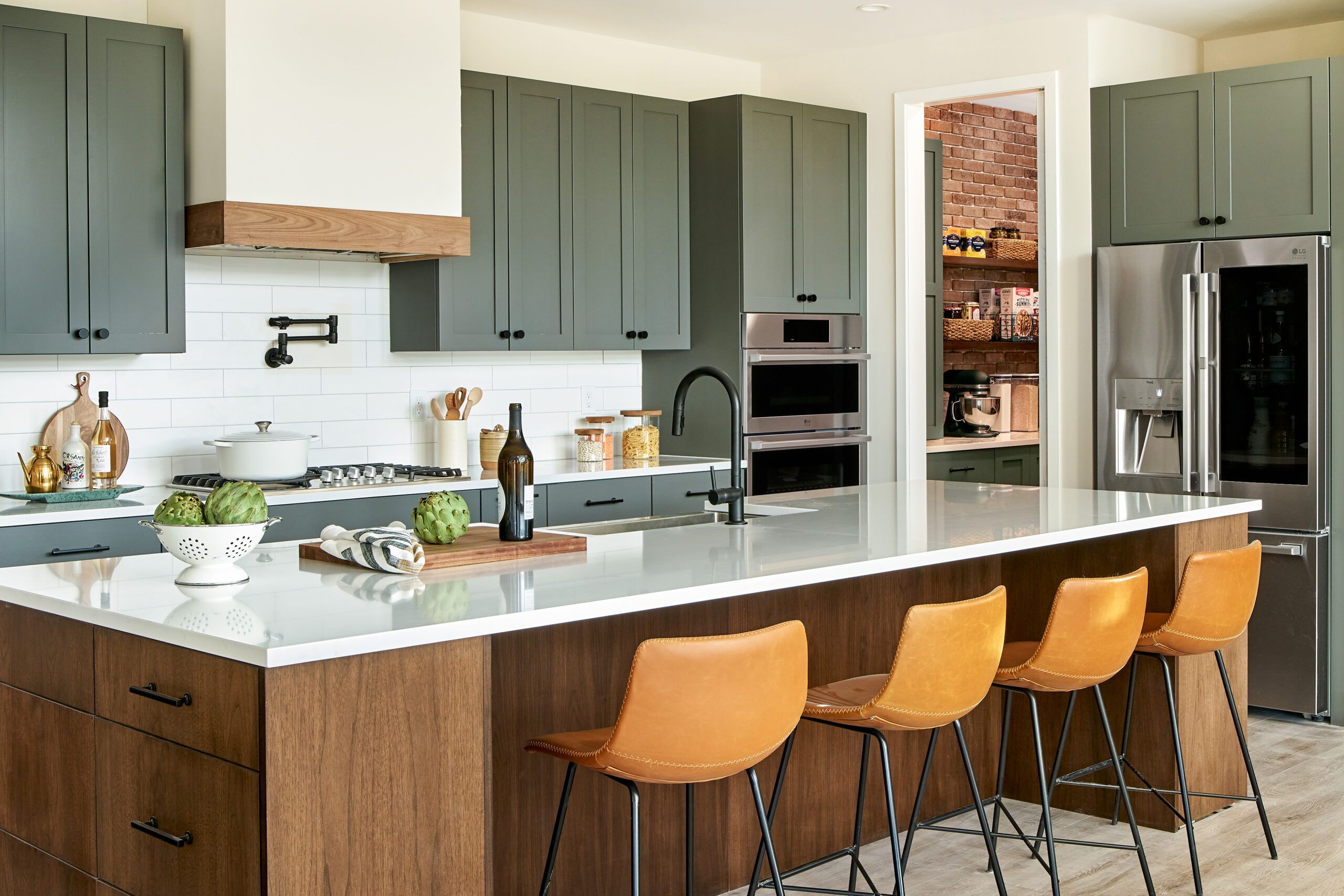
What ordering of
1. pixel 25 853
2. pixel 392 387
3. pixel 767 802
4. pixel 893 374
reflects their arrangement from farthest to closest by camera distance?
pixel 893 374
pixel 392 387
pixel 767 802
pixel 25 853

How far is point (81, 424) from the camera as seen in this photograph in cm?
448

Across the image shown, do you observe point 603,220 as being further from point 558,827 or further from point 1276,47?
point 558,827

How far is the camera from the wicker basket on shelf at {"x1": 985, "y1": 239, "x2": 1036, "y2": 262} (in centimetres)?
757

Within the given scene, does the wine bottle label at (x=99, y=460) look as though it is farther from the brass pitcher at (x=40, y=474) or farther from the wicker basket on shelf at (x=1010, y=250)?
the wicker basket on shelf at (x=1010, y=250)

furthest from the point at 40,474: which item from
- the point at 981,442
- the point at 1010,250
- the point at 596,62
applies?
the point at 1010,250

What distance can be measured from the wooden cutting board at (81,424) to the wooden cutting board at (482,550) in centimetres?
182

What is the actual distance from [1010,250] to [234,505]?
5.93 metres

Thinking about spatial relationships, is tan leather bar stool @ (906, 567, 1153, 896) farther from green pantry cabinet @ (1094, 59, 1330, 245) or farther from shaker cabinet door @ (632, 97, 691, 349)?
shaker cabinet door @ (632, 97, 691, 349)

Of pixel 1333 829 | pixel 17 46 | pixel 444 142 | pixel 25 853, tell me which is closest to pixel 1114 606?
pixel 1333 829

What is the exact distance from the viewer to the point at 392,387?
5.34 m

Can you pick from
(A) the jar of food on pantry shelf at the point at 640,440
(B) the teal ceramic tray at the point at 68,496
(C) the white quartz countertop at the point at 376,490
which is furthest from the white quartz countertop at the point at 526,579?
(A) the jar of food on pantry shelf at the point at 640,440

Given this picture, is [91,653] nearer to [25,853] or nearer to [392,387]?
[25,853]

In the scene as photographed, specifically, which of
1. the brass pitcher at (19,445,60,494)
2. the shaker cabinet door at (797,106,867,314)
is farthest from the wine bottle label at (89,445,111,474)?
the shaker cabinet door at (797,106,867,314)

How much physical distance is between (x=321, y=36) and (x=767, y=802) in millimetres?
2881
